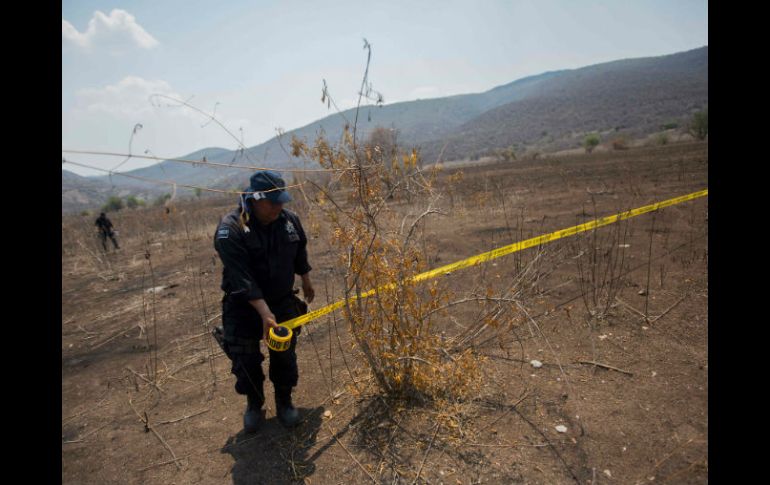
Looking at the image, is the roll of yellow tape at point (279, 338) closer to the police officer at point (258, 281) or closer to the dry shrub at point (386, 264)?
the police officer at point (258, 281)

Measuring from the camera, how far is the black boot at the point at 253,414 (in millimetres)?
2592

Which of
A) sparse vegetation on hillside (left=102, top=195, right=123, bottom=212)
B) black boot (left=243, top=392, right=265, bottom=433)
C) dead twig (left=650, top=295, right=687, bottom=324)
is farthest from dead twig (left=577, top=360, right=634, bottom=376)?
sparse vegetation on hillside (left=102, top=195, right=123, bottom=212)

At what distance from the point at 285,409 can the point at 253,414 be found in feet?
0.77

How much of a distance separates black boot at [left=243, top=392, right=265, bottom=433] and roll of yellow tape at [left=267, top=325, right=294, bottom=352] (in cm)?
65

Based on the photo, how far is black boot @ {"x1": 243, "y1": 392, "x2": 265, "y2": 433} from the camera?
8.50 feet

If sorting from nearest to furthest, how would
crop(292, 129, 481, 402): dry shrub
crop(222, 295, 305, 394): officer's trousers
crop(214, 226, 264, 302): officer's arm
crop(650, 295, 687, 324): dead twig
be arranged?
crop(292, 129, 481, 402): dry shrub, crop(214, 226, 264, 302): officer's arm, crop(222, 295, 305, 394): officer's trousers, crop(650, 295, 687, 324): dead twig

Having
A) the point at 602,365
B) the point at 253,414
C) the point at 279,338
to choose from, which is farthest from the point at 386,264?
the point at 602,365

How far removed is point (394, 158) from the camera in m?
2.22

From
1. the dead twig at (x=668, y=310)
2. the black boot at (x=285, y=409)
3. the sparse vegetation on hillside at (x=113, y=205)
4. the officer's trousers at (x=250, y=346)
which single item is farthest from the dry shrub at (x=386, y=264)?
the sparse vegetation on hillside at (x=113, y=205)

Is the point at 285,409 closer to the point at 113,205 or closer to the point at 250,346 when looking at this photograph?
the point at 250,346

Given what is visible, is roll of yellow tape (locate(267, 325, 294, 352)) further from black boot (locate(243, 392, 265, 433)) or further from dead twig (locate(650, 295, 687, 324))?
dead twig (locate(650, 295, 687, 324))

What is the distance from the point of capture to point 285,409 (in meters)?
2.61
